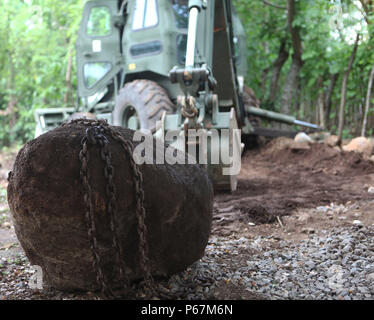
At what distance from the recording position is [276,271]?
2.71m

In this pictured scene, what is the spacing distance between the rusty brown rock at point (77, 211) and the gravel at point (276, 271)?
0.61 ft

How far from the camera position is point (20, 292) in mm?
2408

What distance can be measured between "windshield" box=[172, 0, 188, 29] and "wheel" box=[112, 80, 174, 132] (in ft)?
3.67

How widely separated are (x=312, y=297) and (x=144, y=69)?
5.01m

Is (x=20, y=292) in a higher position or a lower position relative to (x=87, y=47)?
lower

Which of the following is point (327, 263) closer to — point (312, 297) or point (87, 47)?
point (312, 297)

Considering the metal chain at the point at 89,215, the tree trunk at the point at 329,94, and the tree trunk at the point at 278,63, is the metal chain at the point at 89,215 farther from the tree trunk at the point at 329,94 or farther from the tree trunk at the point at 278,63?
the tree trunk at the point at 329,94

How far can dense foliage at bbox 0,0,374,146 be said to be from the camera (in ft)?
34.5

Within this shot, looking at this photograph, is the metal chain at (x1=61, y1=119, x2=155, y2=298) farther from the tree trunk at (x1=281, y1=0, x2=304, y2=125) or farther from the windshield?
the tree trunk at (x1=281, y1=0, x2=304, y2=125)

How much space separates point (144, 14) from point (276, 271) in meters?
4.97

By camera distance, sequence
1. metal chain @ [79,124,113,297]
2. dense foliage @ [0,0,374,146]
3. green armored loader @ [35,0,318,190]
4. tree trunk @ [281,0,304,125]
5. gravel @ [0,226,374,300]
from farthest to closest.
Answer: tree trunk @ [281,0,304,125]
dense foliage @ [0,0,374,146]
green armored loader @ [35,0,318,190]
gravel @ [0,226,374,300]
metal chain @ [79,124,113,297]

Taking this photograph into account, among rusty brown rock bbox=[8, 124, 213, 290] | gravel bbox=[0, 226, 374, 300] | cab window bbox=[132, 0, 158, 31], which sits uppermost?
cab window bbox=[132, 0, 158, 31]

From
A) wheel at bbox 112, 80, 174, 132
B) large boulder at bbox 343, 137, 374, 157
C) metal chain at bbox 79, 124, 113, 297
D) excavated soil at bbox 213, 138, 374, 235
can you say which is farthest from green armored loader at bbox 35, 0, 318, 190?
metal chain at bbox 79, 124, 113, 297
